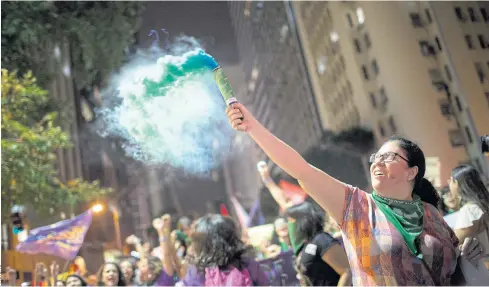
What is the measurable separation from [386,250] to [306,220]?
0.94 m

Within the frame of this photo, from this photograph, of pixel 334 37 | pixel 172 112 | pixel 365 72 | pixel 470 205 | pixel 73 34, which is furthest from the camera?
pixel 73 34

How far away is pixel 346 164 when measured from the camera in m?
3.77

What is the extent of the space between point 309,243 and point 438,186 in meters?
1.28

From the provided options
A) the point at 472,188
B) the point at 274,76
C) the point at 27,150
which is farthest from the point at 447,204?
the point at 27,150

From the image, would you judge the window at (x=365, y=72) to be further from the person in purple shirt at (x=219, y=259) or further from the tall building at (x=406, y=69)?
the person in purple shirt at (x=219, y=259)

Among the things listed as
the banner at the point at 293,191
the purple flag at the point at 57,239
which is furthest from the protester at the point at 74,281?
the banner at the point at 293,191

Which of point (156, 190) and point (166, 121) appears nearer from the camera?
point (166, 121)

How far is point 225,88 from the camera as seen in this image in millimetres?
1758

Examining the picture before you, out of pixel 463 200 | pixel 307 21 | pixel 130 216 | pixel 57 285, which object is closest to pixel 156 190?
pixel 130 216

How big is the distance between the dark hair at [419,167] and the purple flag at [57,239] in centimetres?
312

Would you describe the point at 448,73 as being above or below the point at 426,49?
below

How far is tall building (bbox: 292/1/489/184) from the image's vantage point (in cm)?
325

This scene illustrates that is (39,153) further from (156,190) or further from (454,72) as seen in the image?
(454,72)

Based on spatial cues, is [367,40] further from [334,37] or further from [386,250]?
[386,250]
